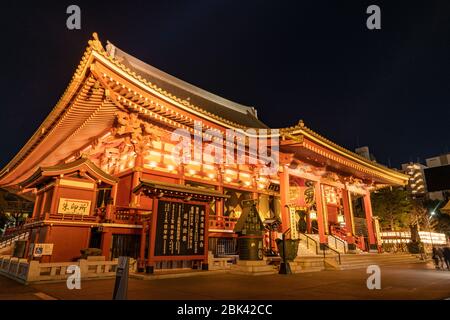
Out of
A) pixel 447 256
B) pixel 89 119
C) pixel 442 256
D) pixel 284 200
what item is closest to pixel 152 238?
pixel 89 119

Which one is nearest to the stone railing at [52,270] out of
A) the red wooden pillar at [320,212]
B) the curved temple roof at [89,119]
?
the curved temple roof at [89,119]

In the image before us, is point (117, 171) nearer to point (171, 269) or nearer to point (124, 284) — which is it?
point (171, 269)

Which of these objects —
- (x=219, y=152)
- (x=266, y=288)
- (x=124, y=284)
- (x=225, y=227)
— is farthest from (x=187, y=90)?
(x=124, y=284)

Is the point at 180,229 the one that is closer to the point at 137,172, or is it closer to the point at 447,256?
the point at 137,172

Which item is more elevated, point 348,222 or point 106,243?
point 348,222

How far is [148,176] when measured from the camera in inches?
520

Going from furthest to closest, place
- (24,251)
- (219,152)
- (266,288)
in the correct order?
(219,152), (24,251), (266,288)

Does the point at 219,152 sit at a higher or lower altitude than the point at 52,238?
higher

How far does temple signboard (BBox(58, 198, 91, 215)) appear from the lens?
1022 cm

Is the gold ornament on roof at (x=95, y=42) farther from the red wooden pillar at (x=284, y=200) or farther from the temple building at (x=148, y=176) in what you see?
the red wooden pillar at (x=284, y=200)

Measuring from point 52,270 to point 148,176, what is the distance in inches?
227
